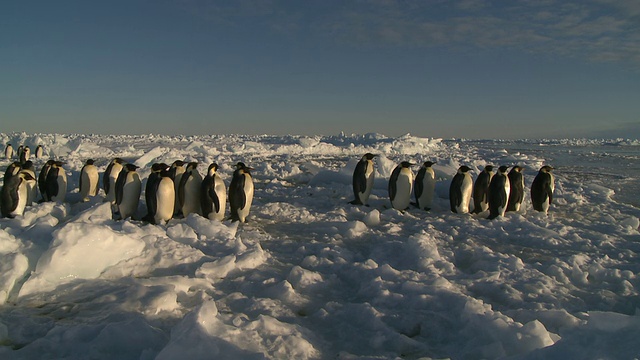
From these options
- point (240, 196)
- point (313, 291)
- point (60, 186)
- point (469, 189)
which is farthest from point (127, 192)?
point (469, 189)

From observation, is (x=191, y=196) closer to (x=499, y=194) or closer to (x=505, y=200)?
(x=499, y=194)

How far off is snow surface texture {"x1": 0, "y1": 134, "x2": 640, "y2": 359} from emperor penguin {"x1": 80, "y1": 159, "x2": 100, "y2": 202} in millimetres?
1820

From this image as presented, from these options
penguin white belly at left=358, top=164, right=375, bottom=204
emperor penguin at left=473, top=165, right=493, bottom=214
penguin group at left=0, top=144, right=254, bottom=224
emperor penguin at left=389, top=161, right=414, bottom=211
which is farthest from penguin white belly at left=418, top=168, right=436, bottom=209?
penguin group at left=0, top=144, right=254, bottom=224

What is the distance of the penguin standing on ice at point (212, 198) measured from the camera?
586 centimetres

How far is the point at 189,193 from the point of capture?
6148mm

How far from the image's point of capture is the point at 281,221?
20.3 ft

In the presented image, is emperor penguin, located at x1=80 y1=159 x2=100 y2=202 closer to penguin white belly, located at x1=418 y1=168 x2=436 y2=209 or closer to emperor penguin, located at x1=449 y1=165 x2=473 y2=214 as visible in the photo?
penguin white belly, located at x1=418 y1=168 x2=436 y2=209

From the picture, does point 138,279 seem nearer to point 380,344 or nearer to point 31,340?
point 31,340

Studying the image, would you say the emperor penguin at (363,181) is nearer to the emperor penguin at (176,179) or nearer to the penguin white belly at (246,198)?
the penguin white belly at (246,198)

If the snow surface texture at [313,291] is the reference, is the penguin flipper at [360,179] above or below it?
above

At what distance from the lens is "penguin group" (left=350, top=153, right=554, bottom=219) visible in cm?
673

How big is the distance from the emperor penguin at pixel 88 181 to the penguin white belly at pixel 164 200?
8.22 feet

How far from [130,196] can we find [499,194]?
19.1 feet

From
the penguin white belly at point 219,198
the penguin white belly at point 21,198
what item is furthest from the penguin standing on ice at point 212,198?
the penguin white belly at point 21,198
